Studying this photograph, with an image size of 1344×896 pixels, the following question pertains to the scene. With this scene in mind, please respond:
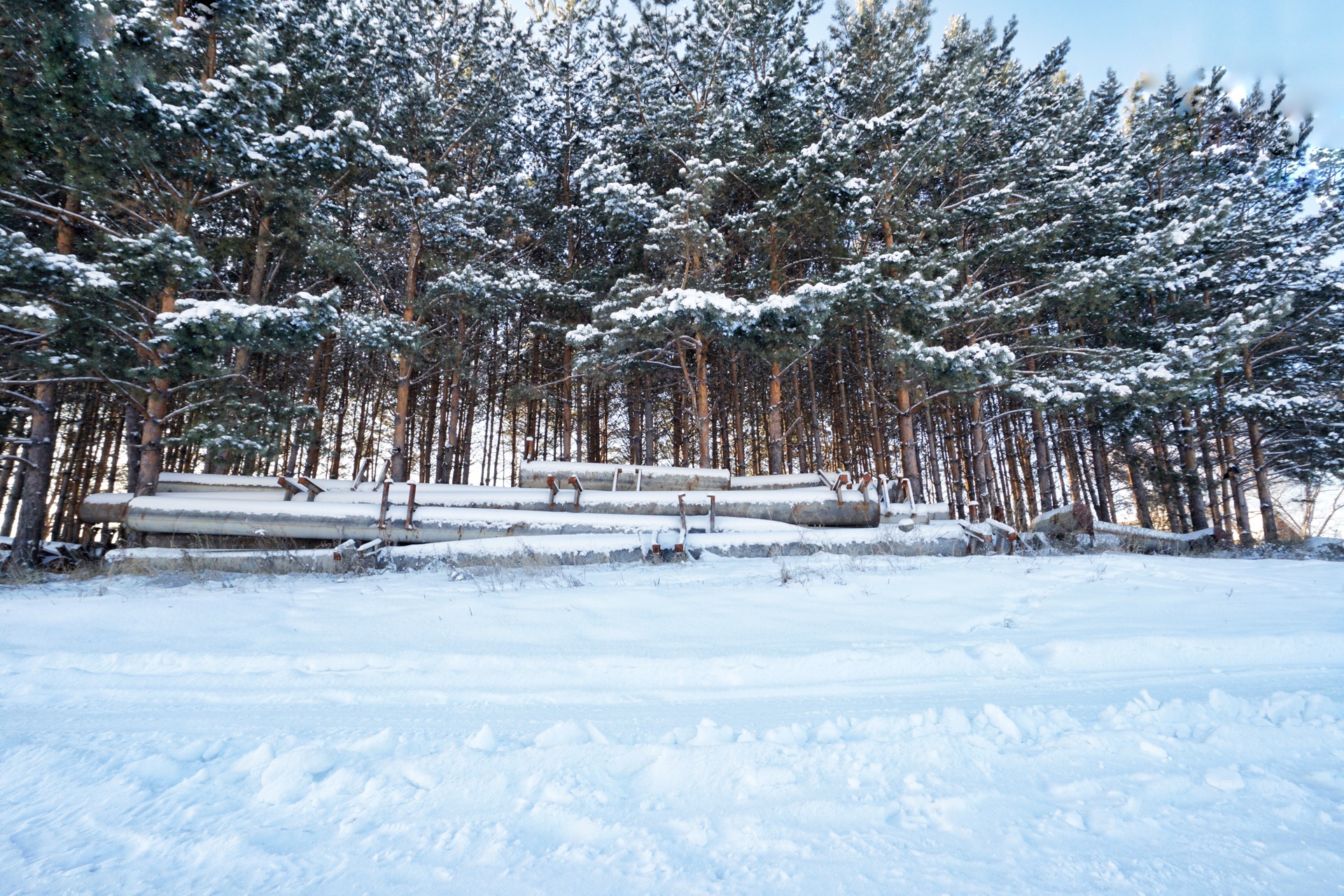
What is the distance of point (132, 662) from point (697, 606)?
377 centimetres

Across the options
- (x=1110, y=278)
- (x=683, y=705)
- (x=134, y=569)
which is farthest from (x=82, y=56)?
(x=1110, y=278)

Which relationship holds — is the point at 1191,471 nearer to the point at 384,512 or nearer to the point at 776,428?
the point at 776,428

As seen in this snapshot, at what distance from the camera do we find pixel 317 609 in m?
4.60

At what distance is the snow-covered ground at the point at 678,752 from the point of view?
4.40 feet

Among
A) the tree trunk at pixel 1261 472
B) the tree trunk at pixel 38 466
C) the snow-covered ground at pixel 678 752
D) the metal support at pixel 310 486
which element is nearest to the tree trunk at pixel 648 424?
the metal support at pixel 310 486

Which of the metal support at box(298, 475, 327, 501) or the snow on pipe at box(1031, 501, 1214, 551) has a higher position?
the metal support at box(298, 475, 327, 501)

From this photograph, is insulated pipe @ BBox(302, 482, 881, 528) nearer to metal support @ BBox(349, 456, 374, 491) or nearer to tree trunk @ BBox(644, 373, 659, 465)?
metal support @ BBox(349, 456, 374, 491)

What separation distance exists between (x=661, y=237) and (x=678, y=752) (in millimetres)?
13427

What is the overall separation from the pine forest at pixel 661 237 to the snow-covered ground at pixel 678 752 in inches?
329

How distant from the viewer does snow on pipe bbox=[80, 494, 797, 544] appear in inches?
376

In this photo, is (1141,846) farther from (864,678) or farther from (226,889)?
(226,889)

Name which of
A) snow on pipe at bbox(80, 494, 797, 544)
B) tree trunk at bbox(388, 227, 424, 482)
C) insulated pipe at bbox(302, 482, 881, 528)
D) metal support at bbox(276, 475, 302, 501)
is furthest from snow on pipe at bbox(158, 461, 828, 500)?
tree trunk at bbox(388, 227, 424, 482)

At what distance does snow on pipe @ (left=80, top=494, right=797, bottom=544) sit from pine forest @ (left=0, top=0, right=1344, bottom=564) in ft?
3.37

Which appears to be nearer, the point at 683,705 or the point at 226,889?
the point at 226,889
